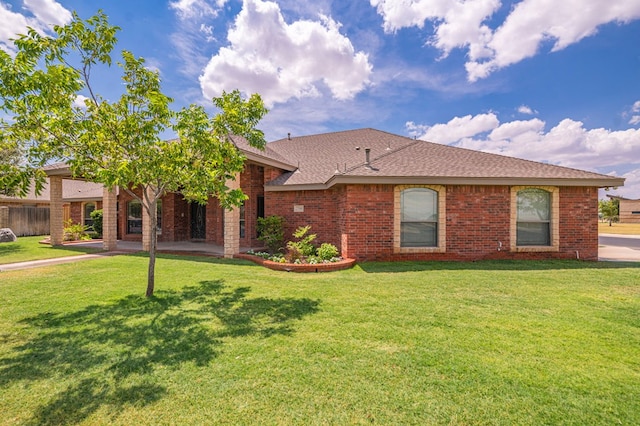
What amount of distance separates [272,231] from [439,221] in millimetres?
6061

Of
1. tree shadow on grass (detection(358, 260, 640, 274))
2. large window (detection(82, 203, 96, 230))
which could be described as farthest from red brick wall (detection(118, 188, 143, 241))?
tree shadow on grass (detection(358, 260, 640, 274))

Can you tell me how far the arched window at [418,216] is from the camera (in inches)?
393

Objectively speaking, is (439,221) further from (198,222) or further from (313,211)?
(198,222)

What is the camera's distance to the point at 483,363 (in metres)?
3.49

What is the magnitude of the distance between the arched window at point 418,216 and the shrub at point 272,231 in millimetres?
4545

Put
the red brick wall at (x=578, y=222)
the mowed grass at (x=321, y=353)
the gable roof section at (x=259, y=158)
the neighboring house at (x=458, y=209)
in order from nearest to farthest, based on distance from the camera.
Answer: the mowed grass at (x=321, y=353) → the neighboring house at (x=458, y=209) → the red brick wall at (x=578, y=222) → the gable roof section at (x=259, y=158)

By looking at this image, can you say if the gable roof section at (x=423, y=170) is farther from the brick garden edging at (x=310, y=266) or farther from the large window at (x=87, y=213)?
the large window at (x=87, y=213)

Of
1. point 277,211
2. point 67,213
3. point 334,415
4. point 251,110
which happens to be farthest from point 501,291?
point 67,213

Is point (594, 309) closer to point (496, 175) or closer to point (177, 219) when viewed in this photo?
point (496, 175)

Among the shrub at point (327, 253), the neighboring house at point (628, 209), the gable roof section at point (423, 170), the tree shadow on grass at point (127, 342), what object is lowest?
the tree shadow on grass at point (127, 342)

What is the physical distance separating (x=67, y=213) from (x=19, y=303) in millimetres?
20380

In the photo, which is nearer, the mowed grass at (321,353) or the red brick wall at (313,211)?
the mowed grass at (321,353)

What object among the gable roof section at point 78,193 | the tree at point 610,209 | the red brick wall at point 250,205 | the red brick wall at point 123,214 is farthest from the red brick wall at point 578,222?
the tree at point 610,209

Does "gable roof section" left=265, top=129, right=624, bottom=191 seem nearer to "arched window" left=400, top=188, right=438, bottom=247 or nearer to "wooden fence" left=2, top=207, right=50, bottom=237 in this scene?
"arched window" left=400, top=188, right=438, bottom=247
